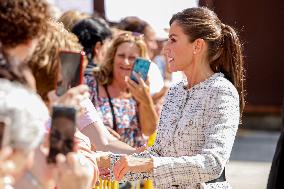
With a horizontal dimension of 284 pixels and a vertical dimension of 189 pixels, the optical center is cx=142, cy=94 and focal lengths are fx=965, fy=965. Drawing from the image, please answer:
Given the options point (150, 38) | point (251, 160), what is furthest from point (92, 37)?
point (251, 160)

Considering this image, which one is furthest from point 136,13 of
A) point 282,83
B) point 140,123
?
point 282,83

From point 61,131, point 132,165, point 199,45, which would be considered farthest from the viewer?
point 199,45

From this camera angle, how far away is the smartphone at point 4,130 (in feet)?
9.21

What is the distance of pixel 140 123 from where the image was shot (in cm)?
657

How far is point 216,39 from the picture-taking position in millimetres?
4562

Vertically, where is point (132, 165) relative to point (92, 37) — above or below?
below

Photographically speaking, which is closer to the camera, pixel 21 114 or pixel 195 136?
pixel 21 114

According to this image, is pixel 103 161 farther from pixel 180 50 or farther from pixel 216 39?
pixel 216 39

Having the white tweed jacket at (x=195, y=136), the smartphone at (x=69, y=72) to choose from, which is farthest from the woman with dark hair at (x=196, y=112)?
the smartphone at (x=69, y=72)

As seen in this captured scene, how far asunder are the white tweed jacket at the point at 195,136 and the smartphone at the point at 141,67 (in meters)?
1.76

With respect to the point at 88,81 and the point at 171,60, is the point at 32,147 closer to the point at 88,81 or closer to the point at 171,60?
the point at 171,60

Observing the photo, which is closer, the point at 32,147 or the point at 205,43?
the point at 32,147

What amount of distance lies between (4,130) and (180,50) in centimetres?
187

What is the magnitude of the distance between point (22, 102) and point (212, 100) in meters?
1.65
